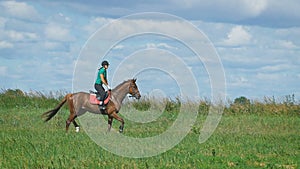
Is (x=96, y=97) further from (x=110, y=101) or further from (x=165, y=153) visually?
(x=165, y=153)

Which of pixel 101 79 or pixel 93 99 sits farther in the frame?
pixel 93 99

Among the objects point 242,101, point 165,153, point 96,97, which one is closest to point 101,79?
point 96,97

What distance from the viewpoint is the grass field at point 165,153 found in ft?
40.1

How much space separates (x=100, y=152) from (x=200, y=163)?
104 inches

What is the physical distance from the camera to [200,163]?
12.4 m

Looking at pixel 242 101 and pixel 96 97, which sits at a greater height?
pixel 242 101

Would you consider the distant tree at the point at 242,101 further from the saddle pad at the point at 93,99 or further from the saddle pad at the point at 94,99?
the saddle pad at the point at 93,99

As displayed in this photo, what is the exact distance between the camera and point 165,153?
1391 cm

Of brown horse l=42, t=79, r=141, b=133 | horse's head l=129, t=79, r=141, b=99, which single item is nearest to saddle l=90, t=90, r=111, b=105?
brown horse l=42, t=79, r=141, b=133

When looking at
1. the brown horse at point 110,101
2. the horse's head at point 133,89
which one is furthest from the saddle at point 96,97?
the horse's head at point 133,89

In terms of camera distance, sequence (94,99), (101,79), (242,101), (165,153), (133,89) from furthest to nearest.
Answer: (242,101) → (133,89) → (94,99) → (101,79) → (165,153)

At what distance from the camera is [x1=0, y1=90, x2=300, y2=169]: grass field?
40.1 feet

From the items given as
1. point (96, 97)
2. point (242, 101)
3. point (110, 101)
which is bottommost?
point (110, 101)

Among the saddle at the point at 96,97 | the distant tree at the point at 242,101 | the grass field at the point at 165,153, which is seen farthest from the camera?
the distant tree at the point at 242,101
